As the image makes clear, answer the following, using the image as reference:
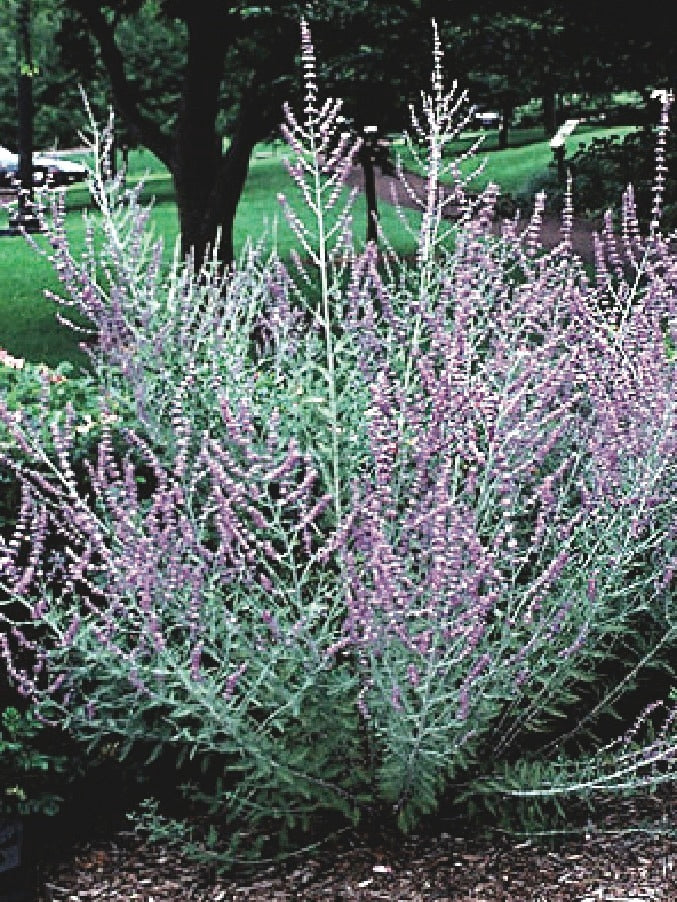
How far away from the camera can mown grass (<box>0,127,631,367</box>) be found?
50.0 feet

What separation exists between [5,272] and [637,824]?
1973cm

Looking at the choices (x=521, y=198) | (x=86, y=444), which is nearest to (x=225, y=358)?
(x=86, y=444)

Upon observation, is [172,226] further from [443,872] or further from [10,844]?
[443,872]

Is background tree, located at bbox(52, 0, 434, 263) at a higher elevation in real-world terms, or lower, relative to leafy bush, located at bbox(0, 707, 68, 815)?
higher

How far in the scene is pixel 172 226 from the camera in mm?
27688

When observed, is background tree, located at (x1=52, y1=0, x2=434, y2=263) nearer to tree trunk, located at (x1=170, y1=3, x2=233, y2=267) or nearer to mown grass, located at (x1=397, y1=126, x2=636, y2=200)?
tree trunk, located at (x1=170, y1=3, x2=233, y2=267)

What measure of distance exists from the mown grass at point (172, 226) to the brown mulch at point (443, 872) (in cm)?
216

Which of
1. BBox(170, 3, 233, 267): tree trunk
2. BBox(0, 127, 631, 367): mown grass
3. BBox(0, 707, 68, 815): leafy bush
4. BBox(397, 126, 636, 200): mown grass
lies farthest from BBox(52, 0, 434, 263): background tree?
BBox(0, 707, 68, 815): leafy bush

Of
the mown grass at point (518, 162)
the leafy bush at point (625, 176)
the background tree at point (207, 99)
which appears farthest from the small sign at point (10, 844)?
the mown grass at point (518, 162)

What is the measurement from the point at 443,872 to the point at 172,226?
989 inches

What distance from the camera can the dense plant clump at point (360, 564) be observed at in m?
3.16

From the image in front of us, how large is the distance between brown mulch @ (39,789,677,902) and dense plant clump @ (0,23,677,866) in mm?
110

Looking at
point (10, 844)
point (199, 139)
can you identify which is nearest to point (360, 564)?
point (10, 844)

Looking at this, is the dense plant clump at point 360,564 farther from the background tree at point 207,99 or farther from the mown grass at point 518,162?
the mown grass at point 518,162
